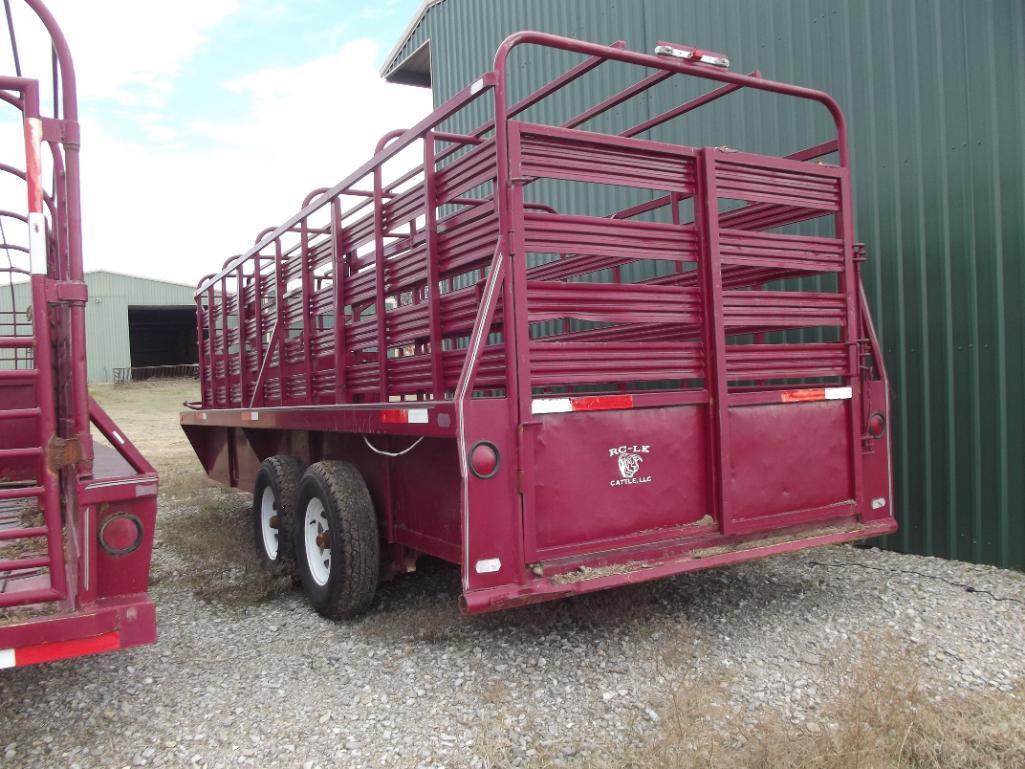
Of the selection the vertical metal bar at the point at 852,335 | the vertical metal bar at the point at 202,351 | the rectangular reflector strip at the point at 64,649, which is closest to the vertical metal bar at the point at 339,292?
the rectangular reflector strip at the point at 64,649

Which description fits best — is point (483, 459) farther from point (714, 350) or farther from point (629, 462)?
point (714, 350)

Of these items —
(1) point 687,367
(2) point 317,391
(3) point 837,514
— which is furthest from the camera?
(2) point 317,391

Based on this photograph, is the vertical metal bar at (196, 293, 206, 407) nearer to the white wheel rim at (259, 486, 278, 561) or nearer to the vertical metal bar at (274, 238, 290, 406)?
the vertical metal bar at (274, 238, 290, 406)

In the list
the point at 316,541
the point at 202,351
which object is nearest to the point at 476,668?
the point at 316,541

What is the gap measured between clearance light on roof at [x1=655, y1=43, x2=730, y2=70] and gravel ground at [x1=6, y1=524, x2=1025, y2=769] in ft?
9.60

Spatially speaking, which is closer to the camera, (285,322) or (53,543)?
(53,543)

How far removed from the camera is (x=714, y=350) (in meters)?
4.11

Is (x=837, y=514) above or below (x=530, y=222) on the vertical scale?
below

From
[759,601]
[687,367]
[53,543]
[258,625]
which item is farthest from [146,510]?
[759,601]

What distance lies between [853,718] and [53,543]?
9.80 ft

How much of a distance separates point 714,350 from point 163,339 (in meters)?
46.3

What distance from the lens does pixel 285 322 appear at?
6.27 meters

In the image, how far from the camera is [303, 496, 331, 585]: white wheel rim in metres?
4.84

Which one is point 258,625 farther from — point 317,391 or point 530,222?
point 530,222
